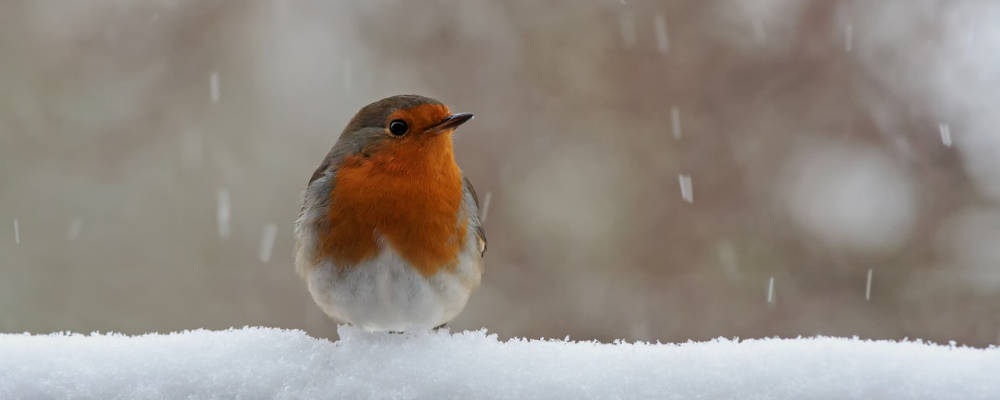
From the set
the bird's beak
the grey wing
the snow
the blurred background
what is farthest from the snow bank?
the snow

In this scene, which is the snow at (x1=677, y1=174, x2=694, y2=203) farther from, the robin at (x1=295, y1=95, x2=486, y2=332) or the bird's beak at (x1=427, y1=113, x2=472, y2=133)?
the bird's beak at (x1=427, y1=113, x2=472, y2=133)

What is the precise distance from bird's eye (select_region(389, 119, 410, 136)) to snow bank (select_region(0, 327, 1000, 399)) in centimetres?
86

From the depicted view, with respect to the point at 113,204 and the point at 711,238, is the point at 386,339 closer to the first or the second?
the point at 711,238

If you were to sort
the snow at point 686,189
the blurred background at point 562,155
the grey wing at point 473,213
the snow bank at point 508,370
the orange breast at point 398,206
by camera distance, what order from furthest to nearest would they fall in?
1. the snow at point 686,189
2. the blurred background at point 562,155
3. the grey wing at point 473,213
4. the orange breast at point 398,206
5. the snow bank at point 508,370

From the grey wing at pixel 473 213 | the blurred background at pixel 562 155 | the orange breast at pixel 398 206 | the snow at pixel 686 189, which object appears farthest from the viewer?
the snow at pixel 686 189

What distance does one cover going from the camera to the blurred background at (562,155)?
5.04 meters

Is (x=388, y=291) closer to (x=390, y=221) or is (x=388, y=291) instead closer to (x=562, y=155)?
(x=390, y=221)

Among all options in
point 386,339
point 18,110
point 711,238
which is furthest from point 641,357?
point 18,110

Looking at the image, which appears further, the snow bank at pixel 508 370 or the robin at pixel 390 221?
the robin at pixel 390 221

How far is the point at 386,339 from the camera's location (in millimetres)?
1788

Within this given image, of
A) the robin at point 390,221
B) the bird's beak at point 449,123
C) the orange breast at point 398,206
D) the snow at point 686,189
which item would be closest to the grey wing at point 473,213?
the robin at point 390,221

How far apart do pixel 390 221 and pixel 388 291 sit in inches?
8.7

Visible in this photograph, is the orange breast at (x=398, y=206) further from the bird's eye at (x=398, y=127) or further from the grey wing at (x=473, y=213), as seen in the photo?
the grey wing at (x=473, y=213)

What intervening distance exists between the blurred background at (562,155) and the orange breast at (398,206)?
120 inches
